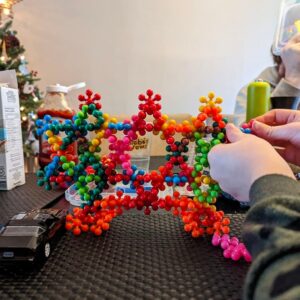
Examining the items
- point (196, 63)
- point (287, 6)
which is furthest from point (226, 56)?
point (287, 6)

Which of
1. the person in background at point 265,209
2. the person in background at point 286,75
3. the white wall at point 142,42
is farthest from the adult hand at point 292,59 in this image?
the white wall at point 142,42

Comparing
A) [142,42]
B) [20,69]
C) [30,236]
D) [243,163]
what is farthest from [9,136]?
[142,42]

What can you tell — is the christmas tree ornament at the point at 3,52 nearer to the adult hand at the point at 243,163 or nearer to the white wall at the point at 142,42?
the white wall at the point at 142,42

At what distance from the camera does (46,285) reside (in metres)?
0.36

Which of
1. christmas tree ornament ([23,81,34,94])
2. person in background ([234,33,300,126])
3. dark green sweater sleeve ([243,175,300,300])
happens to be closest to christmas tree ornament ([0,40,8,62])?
christmas tree ornament ([23,81,34,94])

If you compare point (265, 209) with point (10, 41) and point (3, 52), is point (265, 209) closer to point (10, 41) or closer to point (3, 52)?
point (3, 52)

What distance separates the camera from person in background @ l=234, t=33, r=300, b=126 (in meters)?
1.15

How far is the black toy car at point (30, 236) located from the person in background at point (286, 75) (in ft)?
3.06

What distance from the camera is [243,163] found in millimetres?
381

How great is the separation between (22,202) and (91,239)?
25cm

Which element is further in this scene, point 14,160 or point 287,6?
point 287,6

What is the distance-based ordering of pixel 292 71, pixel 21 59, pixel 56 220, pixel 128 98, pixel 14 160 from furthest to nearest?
pixel 128 98
pixel 21 59
pixel 292 71
pixel 14 160
pixel 56 220

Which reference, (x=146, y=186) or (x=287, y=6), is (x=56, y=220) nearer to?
(x=146, y=186)

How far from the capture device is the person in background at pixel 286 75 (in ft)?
3.76
